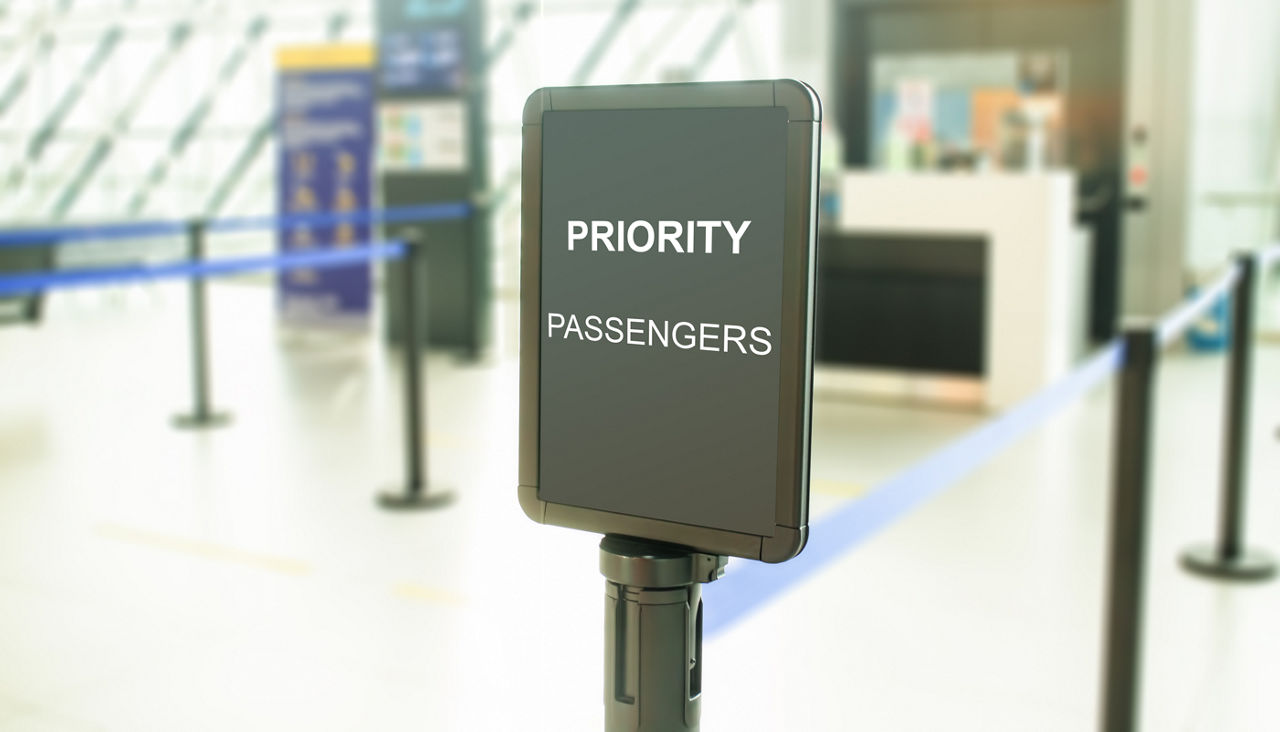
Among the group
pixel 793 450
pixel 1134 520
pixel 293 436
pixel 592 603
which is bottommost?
pixel 293 436

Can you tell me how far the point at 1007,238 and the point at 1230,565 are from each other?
8.69 ft

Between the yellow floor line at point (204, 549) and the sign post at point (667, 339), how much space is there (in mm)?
2951

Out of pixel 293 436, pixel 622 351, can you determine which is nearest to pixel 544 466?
pixel 622 351

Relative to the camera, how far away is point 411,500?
4211 mm

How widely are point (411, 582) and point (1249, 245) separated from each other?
6.46m

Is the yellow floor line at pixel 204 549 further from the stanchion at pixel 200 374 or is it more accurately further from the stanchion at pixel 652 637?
the stanchion at pixel 652 637

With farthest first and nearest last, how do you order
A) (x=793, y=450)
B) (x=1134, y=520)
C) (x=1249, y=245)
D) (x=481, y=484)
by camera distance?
(x=1249, y=245), (x=481, y=484), (x=1134, y=520), (x=793, y=450)

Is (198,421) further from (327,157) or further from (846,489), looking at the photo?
(327,157)

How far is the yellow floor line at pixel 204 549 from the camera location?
140 inches

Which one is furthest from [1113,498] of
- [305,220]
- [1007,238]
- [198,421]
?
[305,220]

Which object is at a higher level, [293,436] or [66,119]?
[66,119]

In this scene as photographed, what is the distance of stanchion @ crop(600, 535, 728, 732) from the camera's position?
27.5 inches

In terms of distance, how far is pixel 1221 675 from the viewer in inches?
110

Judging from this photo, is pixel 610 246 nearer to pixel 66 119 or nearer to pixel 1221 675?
pixel 1221 675
